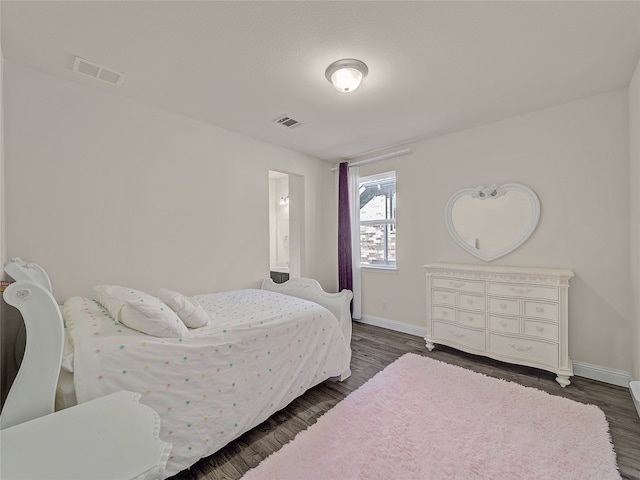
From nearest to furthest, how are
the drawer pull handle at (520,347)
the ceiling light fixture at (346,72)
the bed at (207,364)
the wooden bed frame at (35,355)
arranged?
the wooden bed frame at (35,355)
the bed at (207,364)
the ceiling light fixture at (346,72)
the drawer pull handle at (520,347)

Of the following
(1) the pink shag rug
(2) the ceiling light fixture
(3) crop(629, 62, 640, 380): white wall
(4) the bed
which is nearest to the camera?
(4) the bed

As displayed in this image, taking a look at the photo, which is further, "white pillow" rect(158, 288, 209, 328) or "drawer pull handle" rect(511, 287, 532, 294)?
"drawer pull handle" rect(511, 287, 532, 294)

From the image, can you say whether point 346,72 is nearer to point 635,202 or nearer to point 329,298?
point 329,298

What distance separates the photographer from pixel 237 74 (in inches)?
81.7

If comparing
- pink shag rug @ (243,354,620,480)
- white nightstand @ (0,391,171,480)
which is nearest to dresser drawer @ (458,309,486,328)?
pink shag rug @ (243,354,620,480)

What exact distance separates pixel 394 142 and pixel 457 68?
1.57 metres

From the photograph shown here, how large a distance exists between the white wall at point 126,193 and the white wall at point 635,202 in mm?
3439

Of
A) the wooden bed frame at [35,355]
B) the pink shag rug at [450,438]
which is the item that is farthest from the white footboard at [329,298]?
the wooden bed frame at [35,355]

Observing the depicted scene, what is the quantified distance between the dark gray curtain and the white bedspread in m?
1.84

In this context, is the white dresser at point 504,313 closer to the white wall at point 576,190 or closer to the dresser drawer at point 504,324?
the dresser drawer at point 504,324

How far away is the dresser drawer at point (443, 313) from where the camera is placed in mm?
2957

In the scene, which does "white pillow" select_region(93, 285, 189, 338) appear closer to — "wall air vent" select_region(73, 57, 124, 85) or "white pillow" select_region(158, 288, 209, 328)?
"white pillow" select_region(158, 288, 209, 328)

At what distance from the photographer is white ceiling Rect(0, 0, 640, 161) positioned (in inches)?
59.5

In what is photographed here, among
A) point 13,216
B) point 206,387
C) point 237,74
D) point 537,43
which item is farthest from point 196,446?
point 537,43
